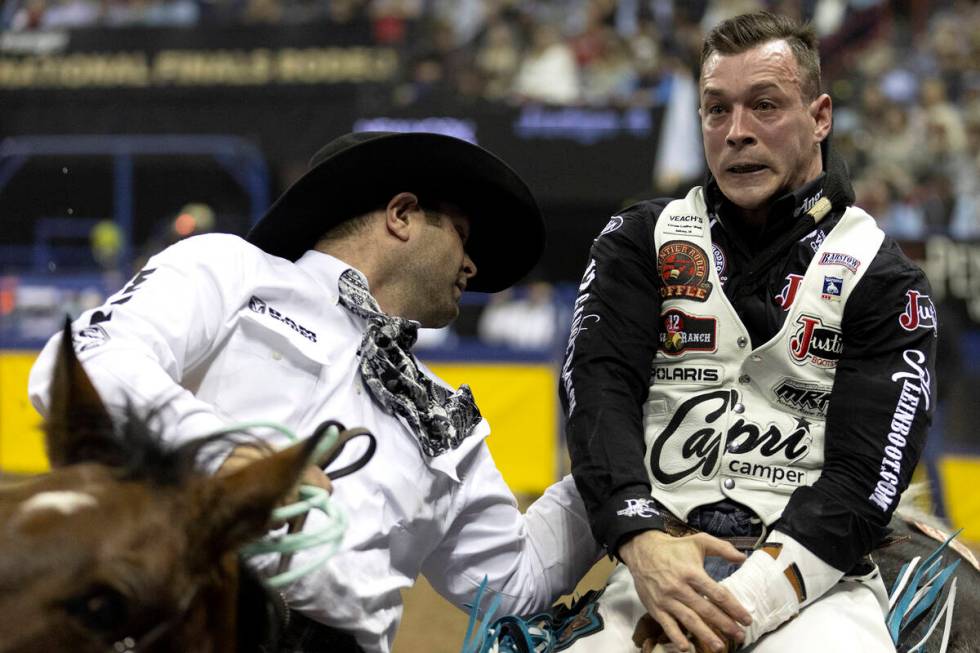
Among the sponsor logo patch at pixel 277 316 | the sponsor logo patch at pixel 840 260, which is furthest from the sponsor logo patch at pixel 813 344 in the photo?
the sponsor logo patch at pixel 277 316

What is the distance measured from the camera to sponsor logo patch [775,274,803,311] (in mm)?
2719

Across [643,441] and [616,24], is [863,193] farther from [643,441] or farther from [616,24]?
[643,441]

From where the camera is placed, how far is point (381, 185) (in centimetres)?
298

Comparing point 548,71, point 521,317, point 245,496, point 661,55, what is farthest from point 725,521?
point 661,55

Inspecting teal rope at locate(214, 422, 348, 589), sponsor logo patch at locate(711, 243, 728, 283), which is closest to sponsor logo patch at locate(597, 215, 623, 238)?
sponsor logo patch at locate(711, 243, 728, 283)

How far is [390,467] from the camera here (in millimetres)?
2629

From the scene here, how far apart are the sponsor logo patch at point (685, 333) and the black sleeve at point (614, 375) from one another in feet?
0.09

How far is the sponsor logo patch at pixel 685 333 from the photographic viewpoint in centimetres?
277

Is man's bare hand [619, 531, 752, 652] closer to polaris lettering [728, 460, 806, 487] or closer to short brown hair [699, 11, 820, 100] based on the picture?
polaris lettering [728, 460, 806, 487]

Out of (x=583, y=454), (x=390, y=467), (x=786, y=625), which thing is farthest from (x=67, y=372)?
(x=786, y=625)

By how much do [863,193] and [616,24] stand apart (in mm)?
4127

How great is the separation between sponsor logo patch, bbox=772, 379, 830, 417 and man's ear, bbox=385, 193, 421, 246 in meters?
0.96

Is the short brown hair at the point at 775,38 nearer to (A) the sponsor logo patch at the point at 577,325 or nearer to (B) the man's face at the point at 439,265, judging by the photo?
(A) the sponsor logo patch at the point at 577,325

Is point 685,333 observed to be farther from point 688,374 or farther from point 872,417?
point 872,417
